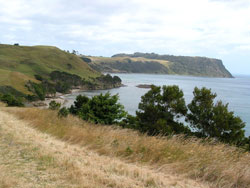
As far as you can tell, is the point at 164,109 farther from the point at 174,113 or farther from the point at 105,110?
the point at 105,110

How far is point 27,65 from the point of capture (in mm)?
154125

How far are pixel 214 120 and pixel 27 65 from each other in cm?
15222

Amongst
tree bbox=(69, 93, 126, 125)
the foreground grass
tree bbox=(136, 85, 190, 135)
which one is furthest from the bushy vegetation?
the foreground grass

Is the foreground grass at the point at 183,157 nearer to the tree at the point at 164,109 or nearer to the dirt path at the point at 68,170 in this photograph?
the dirt path at the point at 68,170

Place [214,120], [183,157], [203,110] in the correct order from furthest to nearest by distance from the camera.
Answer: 1. [203,110]
2. [214,120]
3. [183,157]

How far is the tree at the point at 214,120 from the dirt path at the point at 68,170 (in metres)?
21.2

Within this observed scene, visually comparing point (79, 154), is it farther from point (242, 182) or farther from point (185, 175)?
point (242, 182)

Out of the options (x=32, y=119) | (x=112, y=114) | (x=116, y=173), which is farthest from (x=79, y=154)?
(x=112, y=114)

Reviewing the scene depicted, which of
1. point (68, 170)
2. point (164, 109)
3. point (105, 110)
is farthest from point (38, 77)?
point (68, 170)

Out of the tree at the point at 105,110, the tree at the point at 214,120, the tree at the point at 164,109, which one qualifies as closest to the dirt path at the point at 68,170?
the tree at the point at 105,110

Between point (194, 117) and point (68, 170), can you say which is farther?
point (194, 117)

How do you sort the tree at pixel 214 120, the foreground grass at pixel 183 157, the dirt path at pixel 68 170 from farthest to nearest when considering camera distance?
the tree at pixel 214 120, the foreground grass at pixel 183 157, the dirt path at pixel 68 170

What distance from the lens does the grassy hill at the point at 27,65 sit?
104 metres

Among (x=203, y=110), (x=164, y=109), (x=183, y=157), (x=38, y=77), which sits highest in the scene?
(x=38, y=77)
